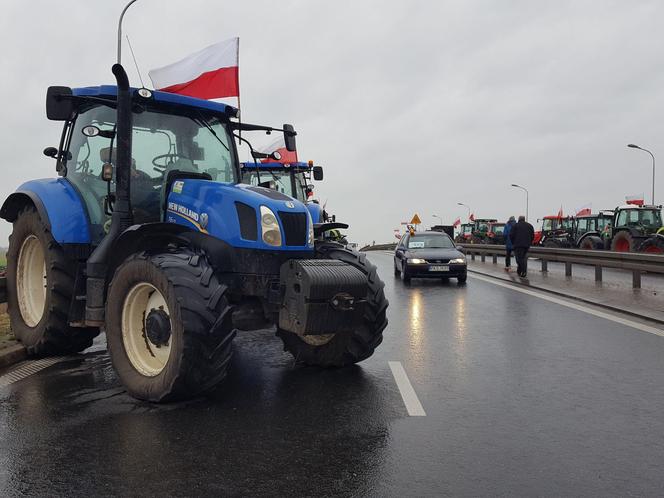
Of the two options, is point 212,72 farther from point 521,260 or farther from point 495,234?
point 495,234

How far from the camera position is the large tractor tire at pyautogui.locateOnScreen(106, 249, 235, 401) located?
4.73 m

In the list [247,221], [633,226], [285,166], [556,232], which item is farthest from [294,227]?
[556,232]

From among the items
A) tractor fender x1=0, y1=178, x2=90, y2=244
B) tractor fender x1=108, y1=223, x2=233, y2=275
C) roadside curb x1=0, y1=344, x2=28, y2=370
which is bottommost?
roadside curb x1=0, y1=344, x2=28, y2=370

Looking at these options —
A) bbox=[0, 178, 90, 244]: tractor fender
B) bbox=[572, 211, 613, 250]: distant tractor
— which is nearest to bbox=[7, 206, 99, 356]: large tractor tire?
bbox=[0, 178, 90, 244]: tractor fender

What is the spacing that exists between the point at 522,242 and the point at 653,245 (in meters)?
7.17

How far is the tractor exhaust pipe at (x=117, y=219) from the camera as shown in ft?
18.7

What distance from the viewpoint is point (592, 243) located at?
30.0 meters

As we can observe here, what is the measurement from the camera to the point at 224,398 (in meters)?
5.21

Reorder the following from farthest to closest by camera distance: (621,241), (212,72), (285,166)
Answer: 1. (621,241)
2. (285,166)
3. (212,72)

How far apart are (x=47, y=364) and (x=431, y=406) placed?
4107mm

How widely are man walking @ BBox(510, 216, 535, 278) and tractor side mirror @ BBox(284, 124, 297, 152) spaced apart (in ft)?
46.5

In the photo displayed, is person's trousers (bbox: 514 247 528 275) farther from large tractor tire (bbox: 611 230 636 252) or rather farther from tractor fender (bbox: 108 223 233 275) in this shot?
tractor fender (bbox: 108 223 233 275)

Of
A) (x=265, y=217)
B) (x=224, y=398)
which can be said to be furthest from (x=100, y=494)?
(x=265, y=217)

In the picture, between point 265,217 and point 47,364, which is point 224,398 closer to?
→ point 265,217
